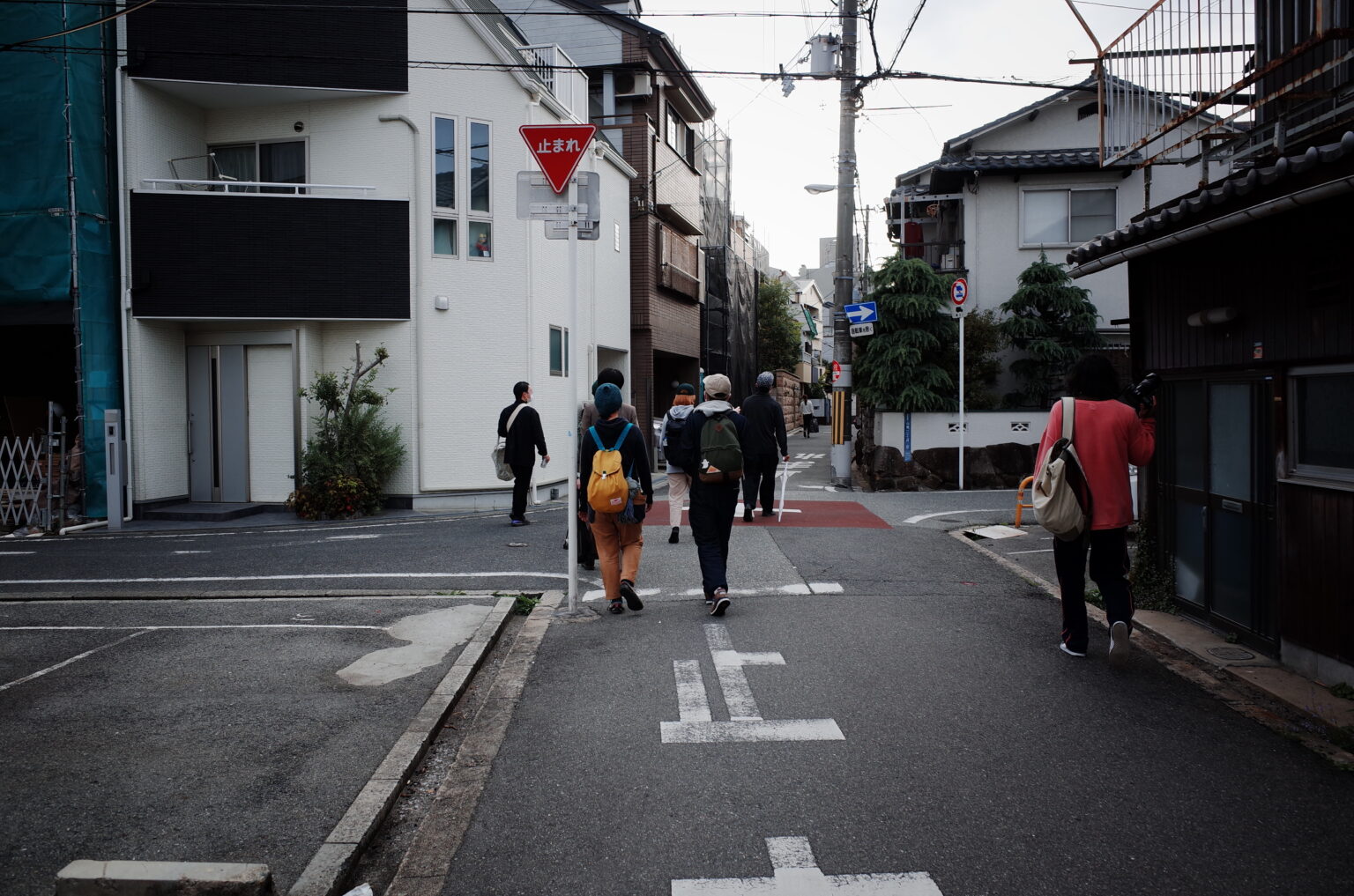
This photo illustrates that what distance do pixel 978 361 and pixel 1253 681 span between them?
44.5 feet

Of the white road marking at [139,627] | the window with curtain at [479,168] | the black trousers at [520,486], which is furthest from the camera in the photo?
the window with curtain at [479,168]

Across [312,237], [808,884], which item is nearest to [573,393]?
[808,884]

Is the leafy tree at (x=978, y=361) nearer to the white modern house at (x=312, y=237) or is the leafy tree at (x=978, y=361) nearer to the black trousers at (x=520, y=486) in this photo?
the white modern house at (x=312, y=237)

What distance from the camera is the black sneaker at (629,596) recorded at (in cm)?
743

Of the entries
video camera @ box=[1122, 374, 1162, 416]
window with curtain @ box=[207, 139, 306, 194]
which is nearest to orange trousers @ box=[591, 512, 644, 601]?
video camera @ box=[1122, 374, 1162, 416]

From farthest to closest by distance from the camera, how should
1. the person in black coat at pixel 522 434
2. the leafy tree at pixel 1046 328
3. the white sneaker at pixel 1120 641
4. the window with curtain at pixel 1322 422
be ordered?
the leafy tree at pixel 1046 328 → the person in black coat at pixel 522 434 → the white sneaker at pixel 1120 641 → the window with curtain at pixel 1322 422

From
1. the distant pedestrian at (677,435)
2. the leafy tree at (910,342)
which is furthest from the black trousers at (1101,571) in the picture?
the leafy tree at (910,342)

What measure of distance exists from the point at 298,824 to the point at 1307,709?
16.1 feet

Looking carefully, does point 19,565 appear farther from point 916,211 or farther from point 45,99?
point 916,211

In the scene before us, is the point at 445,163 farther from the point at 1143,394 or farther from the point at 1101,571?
the point at 1101,571

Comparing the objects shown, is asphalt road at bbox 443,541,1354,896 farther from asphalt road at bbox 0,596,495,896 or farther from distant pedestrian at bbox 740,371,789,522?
distant pedestrian at bbox 740,371,789,522

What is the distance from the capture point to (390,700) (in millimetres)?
5402

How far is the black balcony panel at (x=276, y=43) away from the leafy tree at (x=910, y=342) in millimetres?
9220

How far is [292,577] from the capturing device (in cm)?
930
